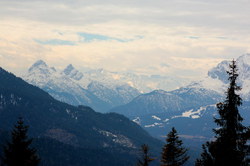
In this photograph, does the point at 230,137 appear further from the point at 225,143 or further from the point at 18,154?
the point at 18,154

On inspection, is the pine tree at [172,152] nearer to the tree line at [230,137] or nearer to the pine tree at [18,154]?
the tree line at [230,137]

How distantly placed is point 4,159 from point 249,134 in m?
24.3

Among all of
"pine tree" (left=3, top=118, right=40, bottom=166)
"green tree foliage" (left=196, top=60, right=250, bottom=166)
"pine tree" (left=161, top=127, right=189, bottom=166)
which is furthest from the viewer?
"pine tree" (left=161, top=127, right=189, bottom=166)

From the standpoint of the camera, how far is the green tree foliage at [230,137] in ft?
170

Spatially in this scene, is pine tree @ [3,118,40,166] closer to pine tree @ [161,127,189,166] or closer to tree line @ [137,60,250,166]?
pine tree @ [161,127,189,166]

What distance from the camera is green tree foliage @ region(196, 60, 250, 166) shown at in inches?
2035

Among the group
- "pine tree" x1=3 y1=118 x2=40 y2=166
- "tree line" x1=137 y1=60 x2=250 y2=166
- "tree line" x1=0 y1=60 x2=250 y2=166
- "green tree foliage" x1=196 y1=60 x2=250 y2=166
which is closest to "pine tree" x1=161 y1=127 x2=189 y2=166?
"tree line" x1=0 y1=60 x2=250 y2=166

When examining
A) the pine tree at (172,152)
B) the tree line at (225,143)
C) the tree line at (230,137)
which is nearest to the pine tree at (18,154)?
the tree line at (225,143)

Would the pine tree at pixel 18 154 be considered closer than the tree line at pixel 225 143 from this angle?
No

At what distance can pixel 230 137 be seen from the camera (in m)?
52.6

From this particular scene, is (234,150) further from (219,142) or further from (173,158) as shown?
(173,158)

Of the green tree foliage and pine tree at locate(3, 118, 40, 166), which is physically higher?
the green tree foliage

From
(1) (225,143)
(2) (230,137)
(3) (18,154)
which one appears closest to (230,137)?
(2) (230,137)

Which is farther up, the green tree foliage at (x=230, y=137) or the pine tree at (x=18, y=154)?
the green tree foliage at (x=230, y=137)
